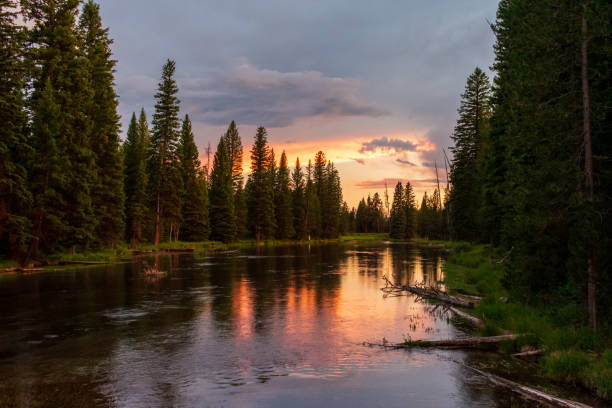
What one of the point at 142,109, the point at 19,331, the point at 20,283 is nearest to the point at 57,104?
the point at 20,283

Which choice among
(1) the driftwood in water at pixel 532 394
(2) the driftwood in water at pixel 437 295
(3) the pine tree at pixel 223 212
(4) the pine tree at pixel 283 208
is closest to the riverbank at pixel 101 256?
(3) the pine tree at pixel 223 212

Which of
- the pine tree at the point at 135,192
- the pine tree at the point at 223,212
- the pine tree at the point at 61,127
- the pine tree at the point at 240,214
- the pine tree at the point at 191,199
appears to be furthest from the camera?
the pine tree at the point at 240,214

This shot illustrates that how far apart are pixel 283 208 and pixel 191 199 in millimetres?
26166

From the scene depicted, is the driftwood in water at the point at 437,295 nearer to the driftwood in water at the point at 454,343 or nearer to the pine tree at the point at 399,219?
the driftwood in water at the point at 454,343

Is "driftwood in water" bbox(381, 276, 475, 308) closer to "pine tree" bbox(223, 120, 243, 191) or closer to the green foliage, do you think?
"pine tree" bbox(223, 120, 243, 191)

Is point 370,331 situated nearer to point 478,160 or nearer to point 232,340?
point 232,340

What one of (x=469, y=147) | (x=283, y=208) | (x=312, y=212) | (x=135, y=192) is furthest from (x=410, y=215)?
(x=135, y=192)

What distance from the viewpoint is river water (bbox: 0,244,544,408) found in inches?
384

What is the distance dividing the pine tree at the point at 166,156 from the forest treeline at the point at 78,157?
5.3 inches

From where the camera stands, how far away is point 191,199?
7069 cm

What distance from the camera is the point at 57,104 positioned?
3678 centimetres

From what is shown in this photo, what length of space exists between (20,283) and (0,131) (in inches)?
460

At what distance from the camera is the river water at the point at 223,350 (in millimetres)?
9758

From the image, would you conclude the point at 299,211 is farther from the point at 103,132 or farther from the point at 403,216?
the point at 103,132
